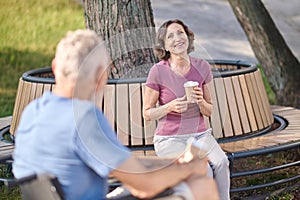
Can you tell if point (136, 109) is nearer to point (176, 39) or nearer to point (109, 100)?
point (109, 100)

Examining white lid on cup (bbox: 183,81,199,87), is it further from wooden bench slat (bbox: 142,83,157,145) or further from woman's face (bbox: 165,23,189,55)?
wooden bench slat (bbox: 142,83,157,145)

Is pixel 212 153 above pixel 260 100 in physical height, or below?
below

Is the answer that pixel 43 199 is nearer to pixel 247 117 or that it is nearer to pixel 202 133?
pixel 202 133

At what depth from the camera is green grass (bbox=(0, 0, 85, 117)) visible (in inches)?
471

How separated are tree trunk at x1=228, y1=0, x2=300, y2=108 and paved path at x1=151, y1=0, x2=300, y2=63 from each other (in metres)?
6.18

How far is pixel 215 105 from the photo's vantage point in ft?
16.6

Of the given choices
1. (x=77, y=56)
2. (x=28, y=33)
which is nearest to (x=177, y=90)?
(x=77, y=56)

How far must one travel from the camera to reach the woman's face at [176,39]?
4109 millimetres

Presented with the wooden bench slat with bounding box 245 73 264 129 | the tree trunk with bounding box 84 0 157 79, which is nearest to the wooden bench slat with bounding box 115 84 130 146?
the tree trunk with bounding box 84 0 157 79

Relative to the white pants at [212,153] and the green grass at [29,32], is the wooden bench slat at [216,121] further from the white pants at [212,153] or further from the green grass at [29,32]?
the green grass at [29,32]

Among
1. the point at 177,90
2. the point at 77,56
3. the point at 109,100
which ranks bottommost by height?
the point at 109,100

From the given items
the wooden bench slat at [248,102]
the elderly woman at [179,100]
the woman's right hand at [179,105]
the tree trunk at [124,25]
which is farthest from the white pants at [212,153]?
the tree trunk at [124,25]

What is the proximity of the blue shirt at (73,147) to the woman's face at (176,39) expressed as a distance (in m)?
1.49

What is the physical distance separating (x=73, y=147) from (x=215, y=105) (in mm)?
2533
